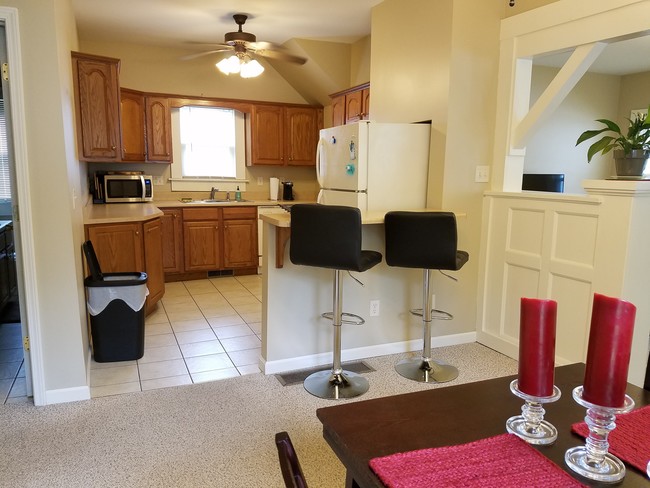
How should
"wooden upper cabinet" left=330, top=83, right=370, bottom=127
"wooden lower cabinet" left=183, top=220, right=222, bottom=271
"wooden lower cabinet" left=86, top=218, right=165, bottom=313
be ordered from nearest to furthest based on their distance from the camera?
"wooden lower cabinet" left=86, top=218, right=165, bottom=313 < "wooden upper cabinet" left=330, top=83, right=370, bottom=127 < "wooden lower cabinet" left=183, top=220, right=222, bottom=271

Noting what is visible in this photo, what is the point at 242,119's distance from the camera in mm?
6254

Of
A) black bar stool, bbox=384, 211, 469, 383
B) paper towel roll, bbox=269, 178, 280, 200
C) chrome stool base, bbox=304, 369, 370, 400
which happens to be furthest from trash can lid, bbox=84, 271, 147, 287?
paper towel roll, bbox=269, 178, 280, 200

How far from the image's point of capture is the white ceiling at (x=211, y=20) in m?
4.11

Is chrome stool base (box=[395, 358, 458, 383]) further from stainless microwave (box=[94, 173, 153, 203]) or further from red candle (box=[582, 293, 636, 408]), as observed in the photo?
stainless microwave (box=[94, 173, 153, 203])

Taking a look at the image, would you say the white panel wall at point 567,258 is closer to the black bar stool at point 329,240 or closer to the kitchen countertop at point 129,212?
the black bar stool at point 329,240

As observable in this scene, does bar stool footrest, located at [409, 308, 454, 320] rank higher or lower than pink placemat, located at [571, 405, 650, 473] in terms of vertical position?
lower

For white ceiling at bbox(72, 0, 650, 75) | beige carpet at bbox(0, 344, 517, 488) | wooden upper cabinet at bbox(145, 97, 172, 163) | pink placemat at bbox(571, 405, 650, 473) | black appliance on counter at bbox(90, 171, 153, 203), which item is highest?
white ceiling at bbox(72, 0, 650, 75)

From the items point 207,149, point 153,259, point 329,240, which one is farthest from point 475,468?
point 207,149

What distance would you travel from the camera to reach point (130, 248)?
3.84m

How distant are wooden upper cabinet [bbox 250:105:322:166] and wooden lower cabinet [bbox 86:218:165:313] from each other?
218 centimetres

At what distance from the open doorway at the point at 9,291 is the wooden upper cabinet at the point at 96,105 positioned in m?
0.54

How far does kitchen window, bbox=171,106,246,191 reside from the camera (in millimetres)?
5977

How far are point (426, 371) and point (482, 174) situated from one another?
145 cm

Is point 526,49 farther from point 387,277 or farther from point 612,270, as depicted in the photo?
point 387,277
